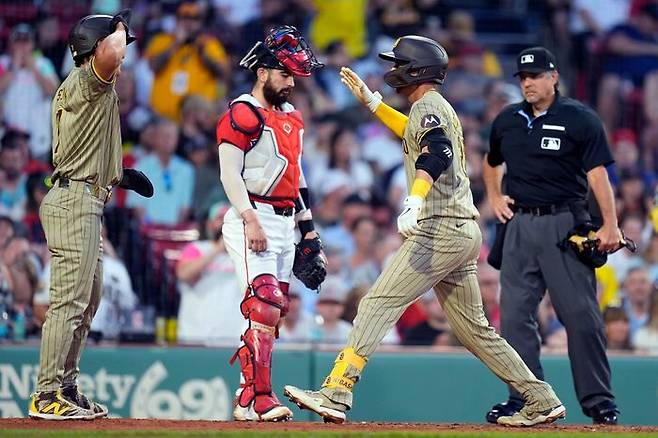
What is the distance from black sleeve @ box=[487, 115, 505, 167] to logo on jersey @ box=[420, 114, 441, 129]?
138cm

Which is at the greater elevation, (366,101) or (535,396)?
(366,101)

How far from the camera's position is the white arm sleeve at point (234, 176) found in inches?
299

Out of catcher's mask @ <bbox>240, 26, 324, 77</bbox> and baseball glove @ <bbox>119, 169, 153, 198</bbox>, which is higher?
catcher's mask @ <bbox>240, 26, 324, 77</bbox>

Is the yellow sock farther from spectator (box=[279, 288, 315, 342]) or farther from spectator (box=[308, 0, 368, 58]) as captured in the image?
spectator (box=[308, 0, 368, 58])

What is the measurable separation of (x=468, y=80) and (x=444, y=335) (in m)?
4.93

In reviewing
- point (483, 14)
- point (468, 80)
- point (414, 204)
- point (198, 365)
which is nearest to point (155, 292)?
point (198, 365)

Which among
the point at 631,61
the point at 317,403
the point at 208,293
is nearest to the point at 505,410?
the point at 317,403

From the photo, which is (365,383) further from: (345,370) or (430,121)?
(430,121)

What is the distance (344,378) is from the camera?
7.30 metres

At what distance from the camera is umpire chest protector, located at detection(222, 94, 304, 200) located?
7.68m

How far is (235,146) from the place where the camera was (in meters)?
7.64

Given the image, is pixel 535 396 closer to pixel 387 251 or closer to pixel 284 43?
pixel 284 43

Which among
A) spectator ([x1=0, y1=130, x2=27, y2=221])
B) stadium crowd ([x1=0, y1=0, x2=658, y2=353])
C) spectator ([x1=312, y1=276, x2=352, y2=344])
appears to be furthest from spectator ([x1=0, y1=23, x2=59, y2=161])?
spectator ([x1=312, y1=276, x2=352, y2=344])

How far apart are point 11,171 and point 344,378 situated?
19.6 feet
